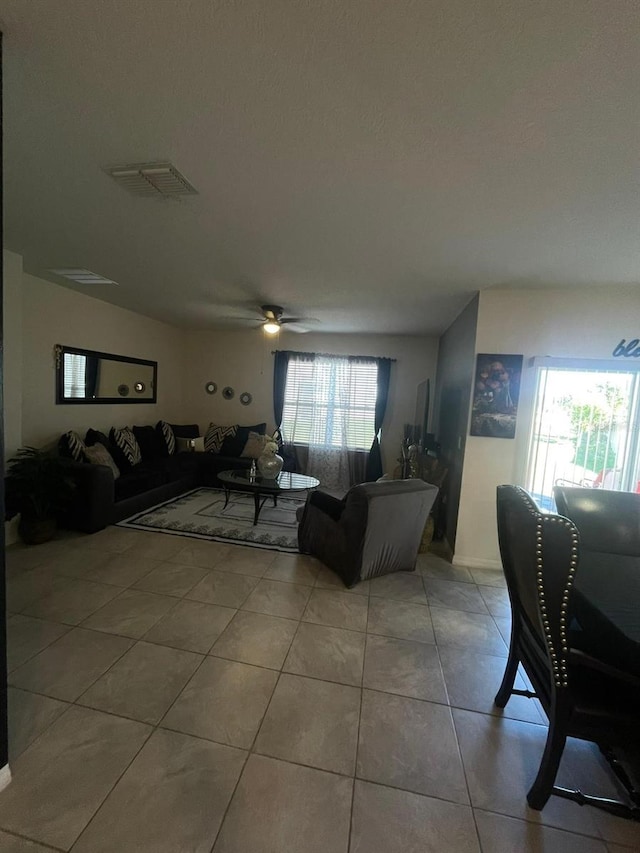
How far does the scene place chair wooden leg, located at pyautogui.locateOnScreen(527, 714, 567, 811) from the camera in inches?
46.8

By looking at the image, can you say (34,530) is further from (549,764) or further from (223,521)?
(549,764)

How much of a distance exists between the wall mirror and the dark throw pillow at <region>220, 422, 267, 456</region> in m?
1.37

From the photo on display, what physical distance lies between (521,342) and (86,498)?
4.30 meters

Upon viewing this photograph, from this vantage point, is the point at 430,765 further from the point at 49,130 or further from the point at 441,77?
the point at 49,130

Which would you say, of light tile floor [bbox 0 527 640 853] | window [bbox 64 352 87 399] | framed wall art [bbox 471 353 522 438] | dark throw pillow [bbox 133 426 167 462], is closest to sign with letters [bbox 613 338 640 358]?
framed wall art [bbox 471 353 522 438]

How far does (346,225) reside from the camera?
2.10 m

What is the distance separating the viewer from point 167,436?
527 centimetres

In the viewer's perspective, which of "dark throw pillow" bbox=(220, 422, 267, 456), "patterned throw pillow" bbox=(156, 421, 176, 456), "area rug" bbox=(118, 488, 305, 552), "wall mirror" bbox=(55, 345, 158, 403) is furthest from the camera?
"dark throw pillow" bbox=(220, 422, 267, 456)

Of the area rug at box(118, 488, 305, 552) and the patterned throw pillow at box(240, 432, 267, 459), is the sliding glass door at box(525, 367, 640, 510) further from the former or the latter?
the patterned throw pillow at box(240, 432, 267, 459)

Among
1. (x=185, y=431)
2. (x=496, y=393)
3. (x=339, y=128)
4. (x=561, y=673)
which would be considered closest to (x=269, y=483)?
(x=496, y=393)

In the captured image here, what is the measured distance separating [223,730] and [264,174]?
2559mm

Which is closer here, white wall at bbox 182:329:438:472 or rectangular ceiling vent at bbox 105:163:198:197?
rectangular ceiling vent at bbox 105:163:198:197

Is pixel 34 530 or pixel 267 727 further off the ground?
pixel 34 530

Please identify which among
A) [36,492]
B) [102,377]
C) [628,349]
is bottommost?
[36,492]
